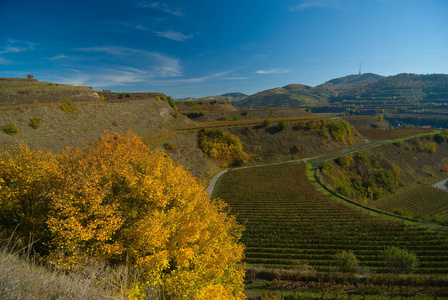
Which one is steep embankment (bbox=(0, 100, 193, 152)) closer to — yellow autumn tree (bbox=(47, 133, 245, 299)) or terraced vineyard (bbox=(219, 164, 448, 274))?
yellow autumn tree (bbox=(47, 133, 245, 299))

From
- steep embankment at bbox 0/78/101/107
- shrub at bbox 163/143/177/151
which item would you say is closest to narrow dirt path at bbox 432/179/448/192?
shrub at bbox 163/143/177/151

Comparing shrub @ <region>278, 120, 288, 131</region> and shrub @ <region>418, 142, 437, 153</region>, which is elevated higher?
shrub @ <region>278, 120, 288, 131</region>

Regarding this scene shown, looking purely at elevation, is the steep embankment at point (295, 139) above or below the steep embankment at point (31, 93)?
below

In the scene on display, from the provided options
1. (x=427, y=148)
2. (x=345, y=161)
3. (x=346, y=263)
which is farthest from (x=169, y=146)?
(x=427, y=148)

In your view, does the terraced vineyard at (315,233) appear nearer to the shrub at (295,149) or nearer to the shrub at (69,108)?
the shrub at (295,149)

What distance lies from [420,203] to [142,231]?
7560 cm

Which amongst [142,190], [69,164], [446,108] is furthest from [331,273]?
[446,108]

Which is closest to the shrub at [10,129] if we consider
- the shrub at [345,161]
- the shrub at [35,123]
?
the shrub at [35,123]

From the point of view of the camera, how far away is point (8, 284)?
5.75 metres

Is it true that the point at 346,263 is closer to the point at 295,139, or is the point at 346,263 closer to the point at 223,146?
the point at 223,146

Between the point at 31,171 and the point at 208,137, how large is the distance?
195ft

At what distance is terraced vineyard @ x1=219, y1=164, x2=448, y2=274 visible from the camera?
25.8 m

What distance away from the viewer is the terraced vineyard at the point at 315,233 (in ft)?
84.7

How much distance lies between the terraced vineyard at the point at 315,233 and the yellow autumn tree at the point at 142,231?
1473 cm
